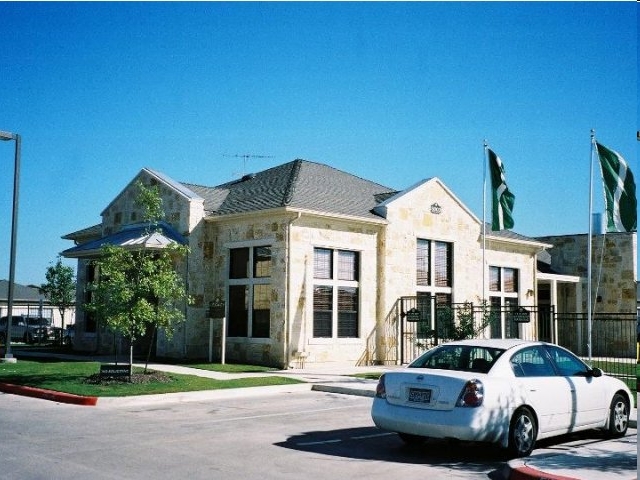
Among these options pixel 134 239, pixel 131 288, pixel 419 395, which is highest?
pixel 134 239

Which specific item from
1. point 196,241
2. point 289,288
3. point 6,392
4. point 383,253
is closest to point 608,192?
point 383,253

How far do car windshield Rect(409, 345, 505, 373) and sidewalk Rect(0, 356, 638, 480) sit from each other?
131 centimetres

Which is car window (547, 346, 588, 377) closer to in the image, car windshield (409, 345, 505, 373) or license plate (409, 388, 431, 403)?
car windshield (409, 345, 505, 373)

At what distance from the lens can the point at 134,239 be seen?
875 inches

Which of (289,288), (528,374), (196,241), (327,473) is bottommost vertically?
(327,473)

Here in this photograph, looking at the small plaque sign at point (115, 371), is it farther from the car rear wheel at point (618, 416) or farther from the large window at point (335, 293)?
the car rear wheel at point (618, 416)

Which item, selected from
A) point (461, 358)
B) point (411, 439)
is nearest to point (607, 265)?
point (461, 358)

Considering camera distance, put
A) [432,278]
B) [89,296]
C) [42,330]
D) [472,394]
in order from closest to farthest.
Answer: [472,394] < [432,278] < [89,296] < [42,330]

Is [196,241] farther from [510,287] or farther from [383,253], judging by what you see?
[510,287]

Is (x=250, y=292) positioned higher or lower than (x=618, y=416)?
higher

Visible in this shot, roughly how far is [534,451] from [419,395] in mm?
1812

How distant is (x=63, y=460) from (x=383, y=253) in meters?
16.6

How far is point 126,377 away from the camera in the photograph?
53.5 feet

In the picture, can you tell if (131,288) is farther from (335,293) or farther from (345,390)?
(335,293)
